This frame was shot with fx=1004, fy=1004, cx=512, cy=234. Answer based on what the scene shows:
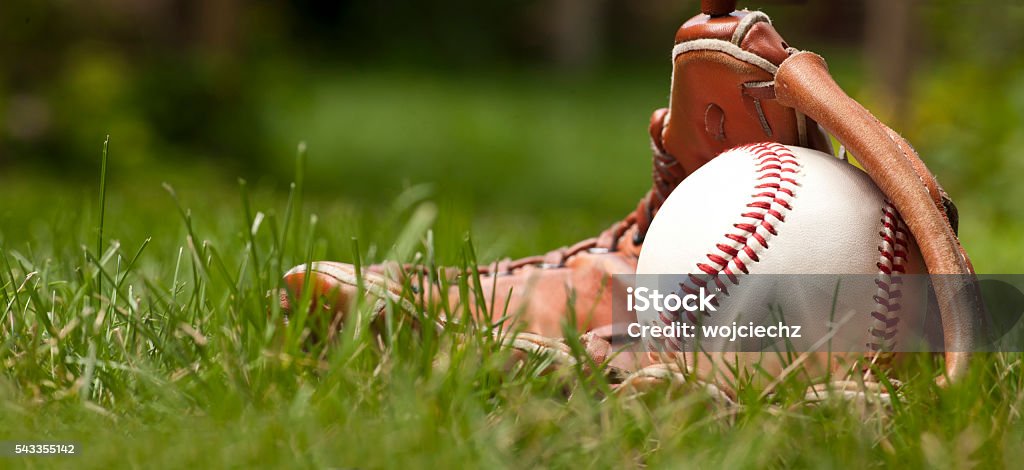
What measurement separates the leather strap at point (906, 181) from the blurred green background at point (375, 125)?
3.08 feet

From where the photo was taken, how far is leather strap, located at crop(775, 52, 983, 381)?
4.34ft

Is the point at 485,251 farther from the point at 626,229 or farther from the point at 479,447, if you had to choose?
the point at 479,447

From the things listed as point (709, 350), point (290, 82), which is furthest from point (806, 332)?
point (290, 82)

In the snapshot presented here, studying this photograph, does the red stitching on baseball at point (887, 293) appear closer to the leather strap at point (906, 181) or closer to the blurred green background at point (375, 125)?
the leather strap at point (906, 181)

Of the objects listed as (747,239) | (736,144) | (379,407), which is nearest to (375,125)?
(736,144)

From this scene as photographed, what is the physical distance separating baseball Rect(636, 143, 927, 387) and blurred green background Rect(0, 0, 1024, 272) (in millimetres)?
843

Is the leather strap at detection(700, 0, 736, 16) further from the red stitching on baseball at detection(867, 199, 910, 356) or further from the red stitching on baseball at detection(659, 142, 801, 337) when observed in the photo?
the red stitching on baseball at detection(867, 199, 910, 356)

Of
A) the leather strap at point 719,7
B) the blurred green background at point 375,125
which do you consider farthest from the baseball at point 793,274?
the blurred green background at point 375,125

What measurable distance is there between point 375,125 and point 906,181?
308 inches

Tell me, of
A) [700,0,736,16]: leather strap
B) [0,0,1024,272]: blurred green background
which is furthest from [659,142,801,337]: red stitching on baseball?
[0,0,1024,272]: blurred green background

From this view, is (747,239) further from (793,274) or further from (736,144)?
(736,144)

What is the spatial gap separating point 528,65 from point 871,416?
39.8 ft

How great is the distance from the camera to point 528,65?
13.1 metres

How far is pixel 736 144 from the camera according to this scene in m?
1.64
